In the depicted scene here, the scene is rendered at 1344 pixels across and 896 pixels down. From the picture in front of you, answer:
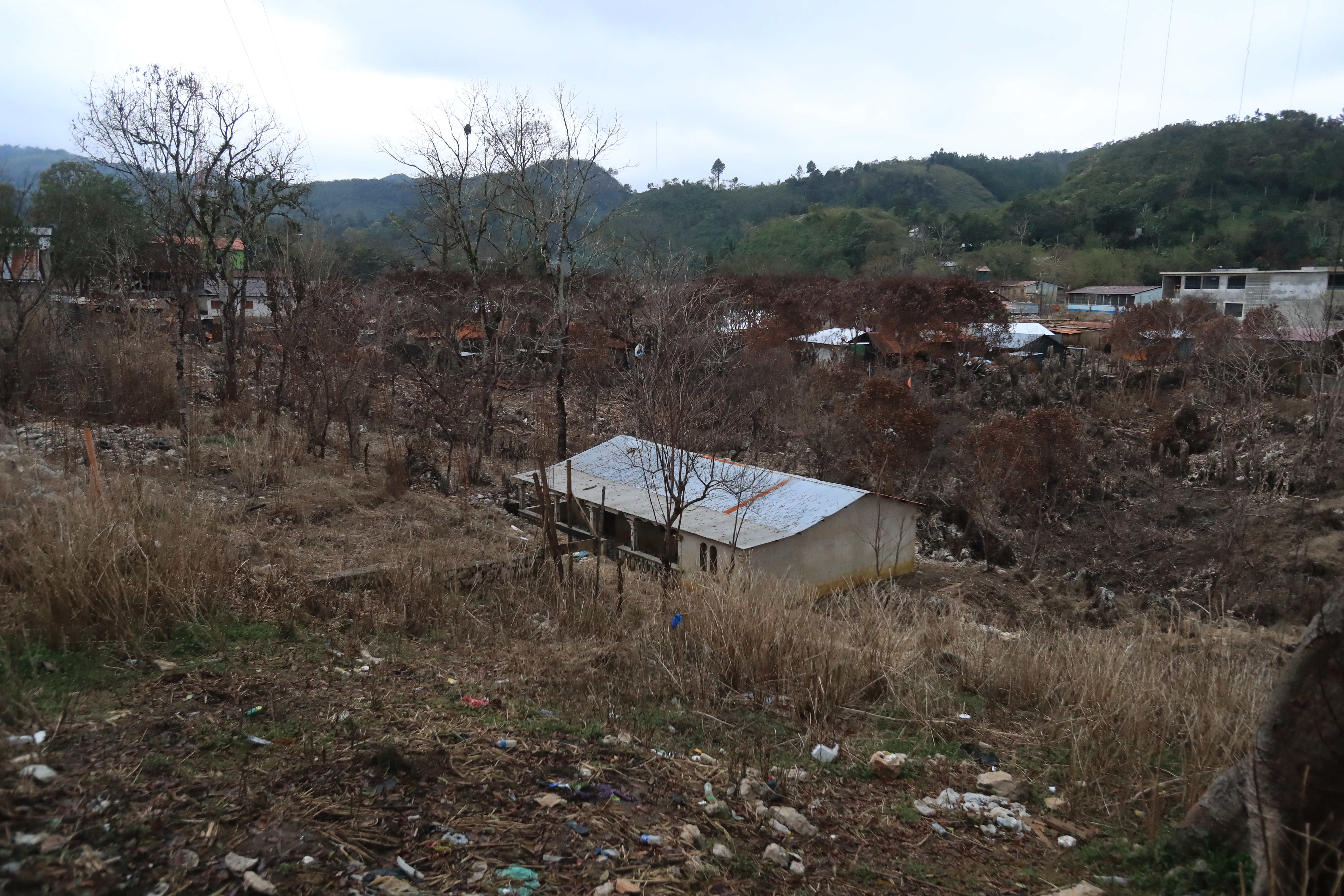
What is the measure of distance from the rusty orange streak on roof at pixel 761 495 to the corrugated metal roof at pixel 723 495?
15 mm

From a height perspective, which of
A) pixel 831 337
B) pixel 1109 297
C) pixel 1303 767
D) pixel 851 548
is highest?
pixel 1109 297

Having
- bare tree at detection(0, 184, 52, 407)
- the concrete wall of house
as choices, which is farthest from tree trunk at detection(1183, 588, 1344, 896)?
A: bare tree at detection(0, 184, 52, 407)

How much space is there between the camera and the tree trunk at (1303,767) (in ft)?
7.77

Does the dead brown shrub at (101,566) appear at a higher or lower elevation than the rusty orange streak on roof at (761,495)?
higher

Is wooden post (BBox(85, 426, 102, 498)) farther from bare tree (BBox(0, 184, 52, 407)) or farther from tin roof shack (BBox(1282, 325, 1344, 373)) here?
tin roof shack (BBox(1282, 325, 1344, 373))

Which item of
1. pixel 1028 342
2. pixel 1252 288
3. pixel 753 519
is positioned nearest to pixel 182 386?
pixel 753 519

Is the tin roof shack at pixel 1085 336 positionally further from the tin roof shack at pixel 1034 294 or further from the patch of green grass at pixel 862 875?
the patch of green grass at pixel 862 875

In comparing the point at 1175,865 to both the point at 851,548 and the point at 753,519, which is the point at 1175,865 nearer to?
the point at 753,519

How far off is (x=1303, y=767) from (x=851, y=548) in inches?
350

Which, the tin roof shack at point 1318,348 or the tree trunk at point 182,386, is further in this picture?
the tin roof shack at point 1318,348

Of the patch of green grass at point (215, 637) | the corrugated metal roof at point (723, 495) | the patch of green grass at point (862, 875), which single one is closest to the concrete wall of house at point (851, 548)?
the corrugated metal roof at point (723, 495)

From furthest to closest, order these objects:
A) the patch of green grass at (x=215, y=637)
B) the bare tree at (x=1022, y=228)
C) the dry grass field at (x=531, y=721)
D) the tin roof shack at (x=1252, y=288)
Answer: the bare tree at (x=1022, y=228) → the tin roof shack at (x=1252, y=288) → the patch of green grass at (x=215, y=637) → the dry grass field at (x=531, y=721)

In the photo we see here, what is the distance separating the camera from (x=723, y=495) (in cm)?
1138

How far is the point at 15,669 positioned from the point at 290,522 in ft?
19.6
